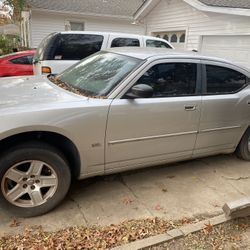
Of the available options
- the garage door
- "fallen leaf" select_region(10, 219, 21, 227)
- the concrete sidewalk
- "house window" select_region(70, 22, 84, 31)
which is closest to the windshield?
the concrete sidewalk

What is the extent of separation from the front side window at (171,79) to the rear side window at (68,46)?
3.63 metres

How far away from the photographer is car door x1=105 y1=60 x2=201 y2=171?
306 cm

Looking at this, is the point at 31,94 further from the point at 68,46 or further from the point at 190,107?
the point at 68,46

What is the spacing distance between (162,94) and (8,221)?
7.22 feet

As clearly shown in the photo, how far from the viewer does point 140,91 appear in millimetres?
2980

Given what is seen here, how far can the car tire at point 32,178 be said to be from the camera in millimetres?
2607

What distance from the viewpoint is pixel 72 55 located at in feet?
21.4

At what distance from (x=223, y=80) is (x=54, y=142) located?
249 centimetres

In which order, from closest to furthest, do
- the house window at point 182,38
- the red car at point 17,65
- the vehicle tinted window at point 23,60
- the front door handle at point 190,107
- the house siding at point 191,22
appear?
1. the front door handle at point 190,107
2. the house siding at point 191,22
3. the red car at point 17,65
4. the vehicle tinted window at point 23,60
5. the house window at point 182,38

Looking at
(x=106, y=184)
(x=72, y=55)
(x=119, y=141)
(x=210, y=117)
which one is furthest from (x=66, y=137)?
(x=72, y=55)

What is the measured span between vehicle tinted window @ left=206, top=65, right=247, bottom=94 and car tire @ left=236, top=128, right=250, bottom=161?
2.48 feet

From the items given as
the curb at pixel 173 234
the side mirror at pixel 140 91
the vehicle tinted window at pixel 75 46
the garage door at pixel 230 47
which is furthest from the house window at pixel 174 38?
the curb at pixel 173 234

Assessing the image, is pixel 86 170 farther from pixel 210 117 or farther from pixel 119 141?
pixel 210 117

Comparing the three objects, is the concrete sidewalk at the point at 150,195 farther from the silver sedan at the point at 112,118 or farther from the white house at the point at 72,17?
the white house at the point at 72,17
